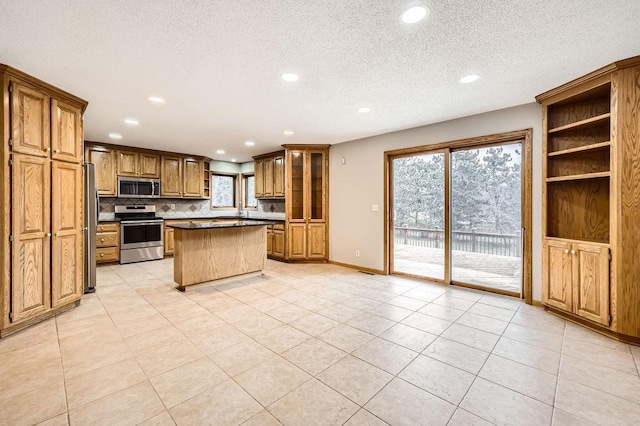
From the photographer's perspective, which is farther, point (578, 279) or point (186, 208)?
point (186, 208)

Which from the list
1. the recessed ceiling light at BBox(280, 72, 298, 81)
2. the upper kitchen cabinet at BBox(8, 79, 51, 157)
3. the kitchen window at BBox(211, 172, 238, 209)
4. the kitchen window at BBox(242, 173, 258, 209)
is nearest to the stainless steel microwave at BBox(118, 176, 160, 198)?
the kitchen window at BBox(211, 172, 238, 209)

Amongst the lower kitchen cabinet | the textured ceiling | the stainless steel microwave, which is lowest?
the lower kitchen cabinet

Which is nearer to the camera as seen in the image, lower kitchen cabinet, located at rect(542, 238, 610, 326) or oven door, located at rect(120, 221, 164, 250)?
lower kitchen cabinet, located at rect(542, 238, 610, 326)

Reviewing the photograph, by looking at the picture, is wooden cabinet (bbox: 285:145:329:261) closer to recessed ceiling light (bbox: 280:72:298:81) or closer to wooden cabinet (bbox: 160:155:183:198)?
wooden cabinet (bbox: 160:155:183:198)

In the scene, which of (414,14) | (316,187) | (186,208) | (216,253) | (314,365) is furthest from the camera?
(186,208)

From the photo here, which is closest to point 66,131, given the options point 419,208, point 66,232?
point 66,232

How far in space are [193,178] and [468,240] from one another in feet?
20.8

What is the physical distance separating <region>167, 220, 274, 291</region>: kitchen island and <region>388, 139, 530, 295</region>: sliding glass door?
7.94ft

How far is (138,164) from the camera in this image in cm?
634

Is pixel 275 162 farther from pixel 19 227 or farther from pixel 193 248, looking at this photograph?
pixel 19 227

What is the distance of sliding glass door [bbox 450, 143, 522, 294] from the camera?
3.86m

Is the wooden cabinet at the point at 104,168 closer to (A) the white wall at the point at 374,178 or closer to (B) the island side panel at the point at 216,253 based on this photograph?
(B) the island side panel at the point at 216,253

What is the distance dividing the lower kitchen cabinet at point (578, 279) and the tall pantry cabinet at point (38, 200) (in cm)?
560

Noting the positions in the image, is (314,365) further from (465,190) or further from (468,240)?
(465,190)
